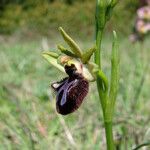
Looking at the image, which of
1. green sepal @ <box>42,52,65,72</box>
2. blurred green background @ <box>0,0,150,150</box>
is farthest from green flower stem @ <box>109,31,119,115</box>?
blurred green background @ <box>0,0,150,150</box>

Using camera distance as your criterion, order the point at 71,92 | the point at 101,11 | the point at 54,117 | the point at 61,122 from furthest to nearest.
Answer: the point at 54,117, the point at 61,122, the point at 101,11, the point at 71,92

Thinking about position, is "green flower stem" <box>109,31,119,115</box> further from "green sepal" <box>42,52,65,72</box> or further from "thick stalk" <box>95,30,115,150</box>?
"green sepal" <box>42,52,65,72</box>

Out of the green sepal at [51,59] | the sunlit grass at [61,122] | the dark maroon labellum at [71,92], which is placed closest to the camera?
the dark maroon labellum at [71,92]

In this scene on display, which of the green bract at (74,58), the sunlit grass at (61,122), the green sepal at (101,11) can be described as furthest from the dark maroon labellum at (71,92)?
the sunlit grass at (61,122)

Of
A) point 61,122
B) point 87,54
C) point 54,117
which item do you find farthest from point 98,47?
point 54,117

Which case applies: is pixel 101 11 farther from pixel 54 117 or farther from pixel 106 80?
pixel 54 117

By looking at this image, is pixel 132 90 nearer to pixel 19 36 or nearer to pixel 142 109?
pixel 142 109

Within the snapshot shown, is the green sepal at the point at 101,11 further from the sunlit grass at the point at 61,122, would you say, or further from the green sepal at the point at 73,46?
the sunlit grass at the point at 61,122
